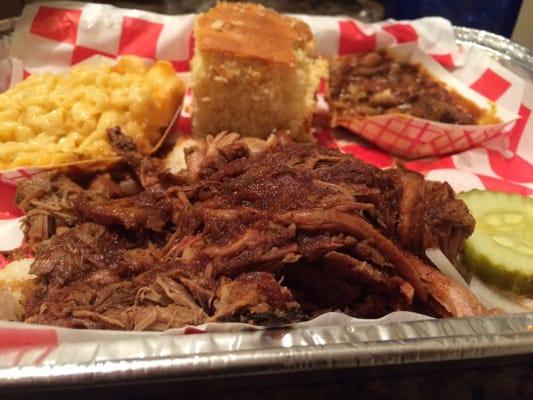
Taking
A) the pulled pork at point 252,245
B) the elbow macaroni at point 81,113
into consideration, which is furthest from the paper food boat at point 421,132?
the elbow macaroni at point 81,113

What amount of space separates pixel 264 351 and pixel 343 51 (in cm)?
242

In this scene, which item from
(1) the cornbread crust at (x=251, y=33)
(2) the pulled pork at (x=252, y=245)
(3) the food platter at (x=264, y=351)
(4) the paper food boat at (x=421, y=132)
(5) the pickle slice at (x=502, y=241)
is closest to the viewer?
(3) the food platter at (x=264, y=351)

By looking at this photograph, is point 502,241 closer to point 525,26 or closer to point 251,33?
Answer: point 251,33

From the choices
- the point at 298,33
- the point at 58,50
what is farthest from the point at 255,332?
the point at 58,50

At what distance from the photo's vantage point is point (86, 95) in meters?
2.64

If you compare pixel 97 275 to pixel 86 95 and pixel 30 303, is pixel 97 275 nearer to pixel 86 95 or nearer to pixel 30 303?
pixel 30 303

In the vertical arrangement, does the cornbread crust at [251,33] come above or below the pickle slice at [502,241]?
above

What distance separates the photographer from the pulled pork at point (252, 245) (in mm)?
1689

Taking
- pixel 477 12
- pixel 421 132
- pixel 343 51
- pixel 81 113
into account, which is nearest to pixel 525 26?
pixel 477 12

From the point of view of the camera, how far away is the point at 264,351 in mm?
1492

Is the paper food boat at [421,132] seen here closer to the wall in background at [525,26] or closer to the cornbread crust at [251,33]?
the cornbread crust at [251,33]

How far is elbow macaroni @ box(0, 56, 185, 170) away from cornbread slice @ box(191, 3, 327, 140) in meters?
0.21

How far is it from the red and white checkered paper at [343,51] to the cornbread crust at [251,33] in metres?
0.46

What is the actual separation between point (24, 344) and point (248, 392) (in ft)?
2.17
